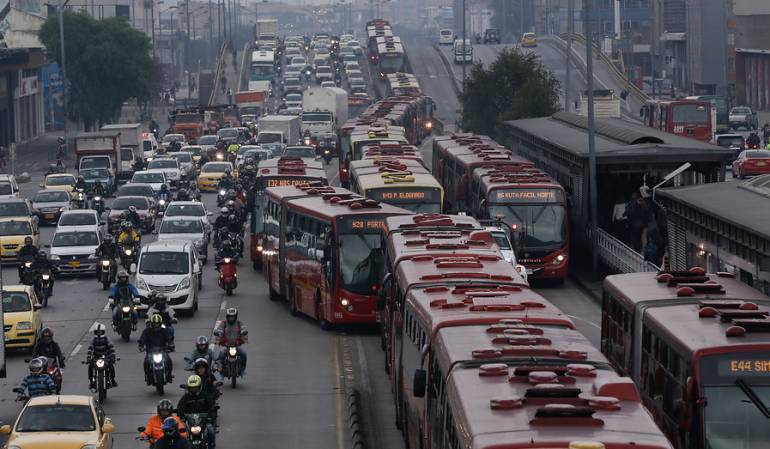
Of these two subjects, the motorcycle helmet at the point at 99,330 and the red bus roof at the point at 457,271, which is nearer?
the red bus roof at the point at 457,271

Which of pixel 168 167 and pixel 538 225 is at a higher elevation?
pixel 168 167

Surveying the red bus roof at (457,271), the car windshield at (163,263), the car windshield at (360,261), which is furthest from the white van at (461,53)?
the red bus roof at (457,271)

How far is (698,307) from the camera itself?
61.2 feet

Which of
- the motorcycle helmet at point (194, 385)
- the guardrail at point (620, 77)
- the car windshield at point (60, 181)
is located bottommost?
the motorcycle helmet at point (194, 385)

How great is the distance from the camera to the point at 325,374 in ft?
96.3

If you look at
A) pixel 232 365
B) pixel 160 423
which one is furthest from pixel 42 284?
pixel 160 423

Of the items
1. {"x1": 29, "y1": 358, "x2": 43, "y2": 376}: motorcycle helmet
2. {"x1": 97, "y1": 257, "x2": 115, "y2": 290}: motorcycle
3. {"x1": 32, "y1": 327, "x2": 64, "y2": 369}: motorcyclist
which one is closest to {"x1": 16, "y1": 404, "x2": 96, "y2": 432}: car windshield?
{"x1": 29, "y1": 358, "x2": 43, "y2": 376}: motorcycle helmet

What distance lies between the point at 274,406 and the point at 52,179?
130 feet

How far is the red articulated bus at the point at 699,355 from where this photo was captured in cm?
1595

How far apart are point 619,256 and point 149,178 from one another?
2808 cm

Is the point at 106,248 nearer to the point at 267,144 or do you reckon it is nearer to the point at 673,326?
the point at 673,326

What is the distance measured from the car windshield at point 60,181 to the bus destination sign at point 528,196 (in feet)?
90.0

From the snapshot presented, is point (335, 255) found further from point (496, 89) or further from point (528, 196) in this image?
point (496, 89)

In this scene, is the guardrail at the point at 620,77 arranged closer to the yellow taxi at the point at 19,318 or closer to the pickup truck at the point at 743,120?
the pickup truck at the point at 743,120
